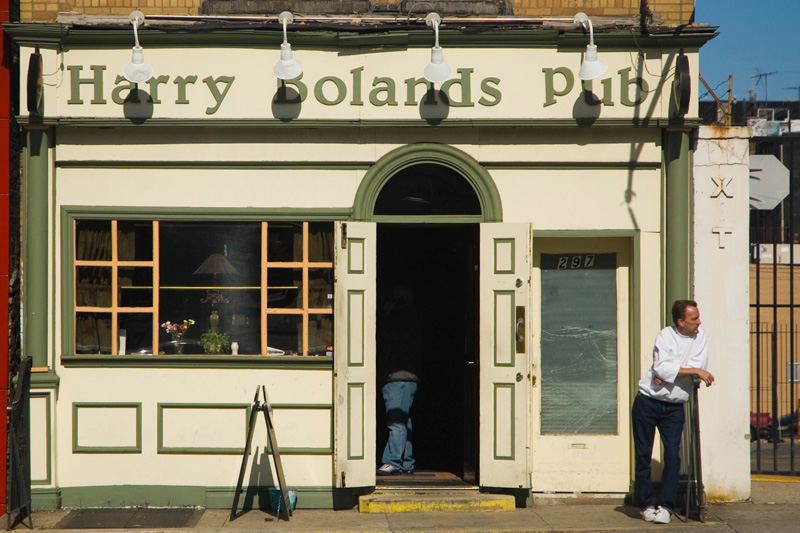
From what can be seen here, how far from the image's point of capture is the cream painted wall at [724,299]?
25.9 feet

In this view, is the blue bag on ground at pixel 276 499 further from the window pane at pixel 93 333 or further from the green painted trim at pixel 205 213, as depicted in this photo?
the green painted trim at pixel 205 213

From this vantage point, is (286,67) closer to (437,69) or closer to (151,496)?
(437,69)

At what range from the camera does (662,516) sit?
7145 mm

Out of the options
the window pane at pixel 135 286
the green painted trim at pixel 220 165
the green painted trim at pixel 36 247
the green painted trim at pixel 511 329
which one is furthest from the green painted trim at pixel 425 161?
the green painted trim at pixel 36 247

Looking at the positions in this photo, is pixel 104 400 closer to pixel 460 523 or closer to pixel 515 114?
pixel 460 523

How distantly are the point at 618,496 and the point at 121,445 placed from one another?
453 cm

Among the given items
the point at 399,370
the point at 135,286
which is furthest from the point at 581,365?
the point at 135,286

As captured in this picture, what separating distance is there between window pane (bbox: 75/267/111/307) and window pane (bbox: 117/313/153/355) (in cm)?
23

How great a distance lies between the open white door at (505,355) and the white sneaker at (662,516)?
112 cm

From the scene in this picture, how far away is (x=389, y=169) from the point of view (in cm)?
789

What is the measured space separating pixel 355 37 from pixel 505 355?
3142 millimetres

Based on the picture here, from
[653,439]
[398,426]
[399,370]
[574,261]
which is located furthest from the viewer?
[399,370]

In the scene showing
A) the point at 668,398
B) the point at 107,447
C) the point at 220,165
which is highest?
the point at 220,165

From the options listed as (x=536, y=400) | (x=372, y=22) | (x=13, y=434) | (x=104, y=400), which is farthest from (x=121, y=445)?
(x=372, y=22)
